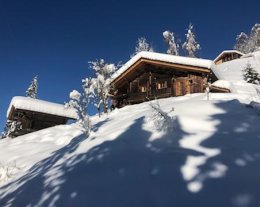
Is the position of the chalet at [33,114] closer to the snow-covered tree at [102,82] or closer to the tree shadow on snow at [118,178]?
the snow-covered tree at [102,82]

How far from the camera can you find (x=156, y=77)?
24.4m

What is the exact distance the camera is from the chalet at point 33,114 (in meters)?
25.2

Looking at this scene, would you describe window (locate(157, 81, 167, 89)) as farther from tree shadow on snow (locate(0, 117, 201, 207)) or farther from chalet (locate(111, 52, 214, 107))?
tree shadow on snow (locate(0, 117, 201, 207))

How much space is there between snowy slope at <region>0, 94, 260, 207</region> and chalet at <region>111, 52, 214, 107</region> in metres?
13.7

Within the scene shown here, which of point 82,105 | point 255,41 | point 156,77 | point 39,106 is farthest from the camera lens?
point 255,41

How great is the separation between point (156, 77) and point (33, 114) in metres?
9.97

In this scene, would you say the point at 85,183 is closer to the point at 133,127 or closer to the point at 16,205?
the point at 16,205

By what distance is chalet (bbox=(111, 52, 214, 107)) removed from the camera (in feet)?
68.7

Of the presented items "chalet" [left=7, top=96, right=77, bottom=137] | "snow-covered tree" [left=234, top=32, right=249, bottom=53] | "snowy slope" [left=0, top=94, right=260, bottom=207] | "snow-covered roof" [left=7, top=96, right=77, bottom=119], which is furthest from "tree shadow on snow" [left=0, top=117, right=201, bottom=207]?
"snow-covered tree" [left=234, top=32, right=249, bottom=53]

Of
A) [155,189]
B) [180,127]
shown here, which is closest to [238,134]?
[180,127]

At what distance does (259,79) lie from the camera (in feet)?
118

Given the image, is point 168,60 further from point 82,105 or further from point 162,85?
point 82,105

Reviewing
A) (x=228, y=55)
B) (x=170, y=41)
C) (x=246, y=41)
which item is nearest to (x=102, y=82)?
(x=170, y=41)

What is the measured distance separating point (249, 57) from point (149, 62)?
4028 centimetres
